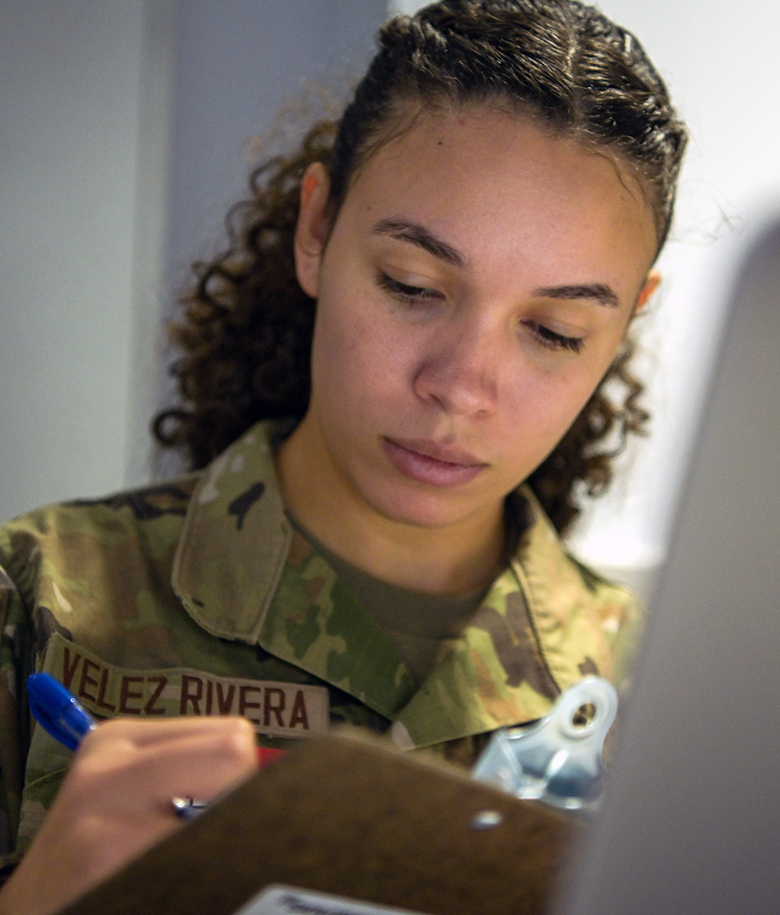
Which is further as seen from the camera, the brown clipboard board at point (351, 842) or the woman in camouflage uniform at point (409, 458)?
the woman in camouflage uniform at point (409, 458)

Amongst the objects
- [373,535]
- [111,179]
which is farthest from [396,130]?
[111,179]

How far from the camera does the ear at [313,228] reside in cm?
92

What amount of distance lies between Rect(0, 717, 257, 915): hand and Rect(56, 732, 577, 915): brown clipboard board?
0.06m

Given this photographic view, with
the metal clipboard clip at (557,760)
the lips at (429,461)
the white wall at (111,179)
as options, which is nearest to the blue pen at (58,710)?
the metal clipboard clip at (557,760)

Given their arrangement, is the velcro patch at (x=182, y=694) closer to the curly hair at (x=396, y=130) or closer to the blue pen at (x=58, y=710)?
the blue pen at (x=58, y=710)

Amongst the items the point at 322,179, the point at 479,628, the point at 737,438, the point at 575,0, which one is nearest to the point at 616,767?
the point at 737,438

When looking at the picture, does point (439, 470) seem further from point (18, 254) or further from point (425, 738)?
point (18, 254)

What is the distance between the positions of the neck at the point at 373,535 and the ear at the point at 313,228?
0.16 meters

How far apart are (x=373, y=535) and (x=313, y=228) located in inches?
11.6

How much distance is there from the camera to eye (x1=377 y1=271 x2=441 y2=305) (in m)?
0.78

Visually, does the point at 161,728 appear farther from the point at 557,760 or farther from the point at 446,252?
the point at 446,252

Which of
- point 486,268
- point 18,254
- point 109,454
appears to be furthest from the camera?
point 109,454

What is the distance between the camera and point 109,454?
4.85 feet

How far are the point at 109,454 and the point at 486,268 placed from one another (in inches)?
35.4
